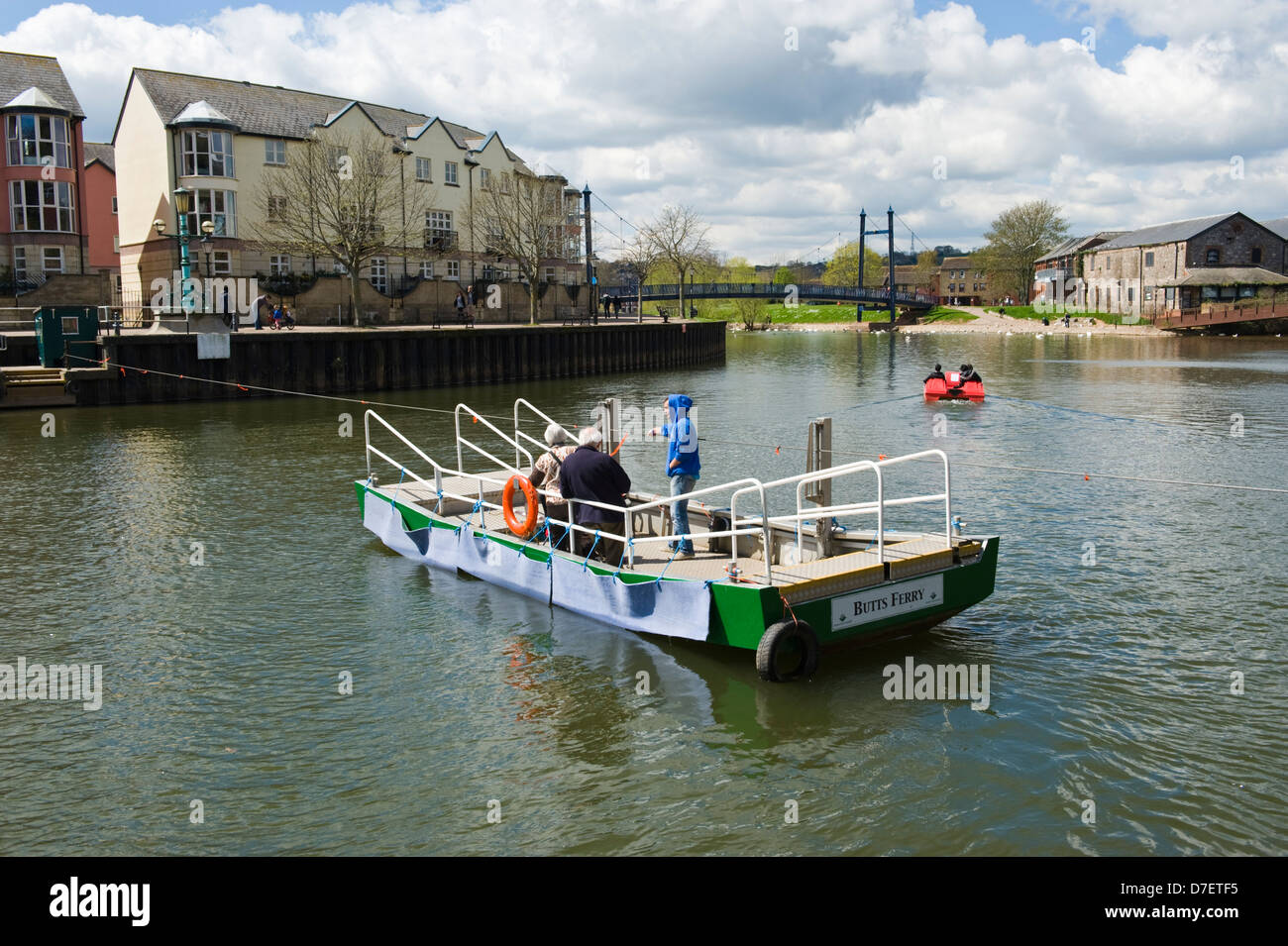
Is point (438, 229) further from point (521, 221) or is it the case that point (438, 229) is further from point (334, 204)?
point (334, 204)

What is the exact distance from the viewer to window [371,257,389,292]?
6656 cm

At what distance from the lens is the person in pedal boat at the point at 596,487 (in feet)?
43.7

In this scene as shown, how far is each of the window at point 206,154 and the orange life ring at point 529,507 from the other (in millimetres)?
51295

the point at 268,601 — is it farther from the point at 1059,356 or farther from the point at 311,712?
the point at 1059,356

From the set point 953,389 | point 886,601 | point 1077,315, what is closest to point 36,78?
point 953,389

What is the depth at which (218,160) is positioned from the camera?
58.3 metres

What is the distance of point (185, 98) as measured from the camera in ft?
195

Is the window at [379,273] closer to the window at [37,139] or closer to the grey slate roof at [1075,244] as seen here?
the window at [37,139]

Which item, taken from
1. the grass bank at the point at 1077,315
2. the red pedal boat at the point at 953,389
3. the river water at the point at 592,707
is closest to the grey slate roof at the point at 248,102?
the red pedal boat at the point at 953,389

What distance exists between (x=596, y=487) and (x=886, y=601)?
3.87m

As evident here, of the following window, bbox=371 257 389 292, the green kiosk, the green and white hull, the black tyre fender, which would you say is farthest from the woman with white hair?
window, bbox=371 257 389 292
